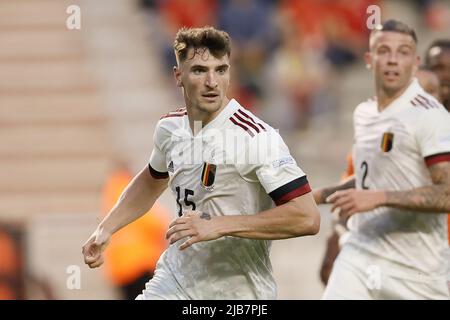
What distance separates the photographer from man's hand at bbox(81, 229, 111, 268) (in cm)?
654

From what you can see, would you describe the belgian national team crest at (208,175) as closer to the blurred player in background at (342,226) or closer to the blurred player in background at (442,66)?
the blurred player in background at (342,226)

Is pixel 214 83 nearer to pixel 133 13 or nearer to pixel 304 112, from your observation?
pixel 304 112

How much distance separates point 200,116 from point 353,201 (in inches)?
48.2

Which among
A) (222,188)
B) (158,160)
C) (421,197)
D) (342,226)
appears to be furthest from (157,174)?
(342,226)

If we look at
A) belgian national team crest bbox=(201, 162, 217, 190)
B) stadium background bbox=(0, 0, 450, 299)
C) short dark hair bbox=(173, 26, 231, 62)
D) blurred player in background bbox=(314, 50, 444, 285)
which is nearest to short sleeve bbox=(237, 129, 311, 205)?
belgian national team crest bbox=(201, 162, 217, 190)

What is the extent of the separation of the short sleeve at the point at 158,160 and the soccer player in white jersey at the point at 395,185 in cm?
121

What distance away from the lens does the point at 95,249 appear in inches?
261

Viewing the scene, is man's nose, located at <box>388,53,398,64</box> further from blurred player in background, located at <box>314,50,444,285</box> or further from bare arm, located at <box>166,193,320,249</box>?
bare arm, located at <box>166,193,320,249</box>

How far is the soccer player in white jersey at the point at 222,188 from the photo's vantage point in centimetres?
616

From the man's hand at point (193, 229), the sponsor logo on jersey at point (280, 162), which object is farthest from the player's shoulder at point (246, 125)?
the man's hand at point (193, 229)

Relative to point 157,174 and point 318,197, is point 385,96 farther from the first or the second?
point 157,174

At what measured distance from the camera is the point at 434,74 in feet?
28.8

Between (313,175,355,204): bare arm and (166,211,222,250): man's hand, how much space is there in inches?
80.5

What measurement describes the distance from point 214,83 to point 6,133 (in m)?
9.36
